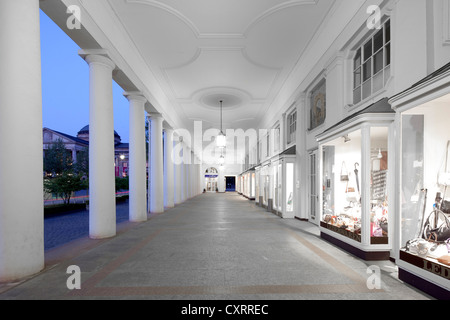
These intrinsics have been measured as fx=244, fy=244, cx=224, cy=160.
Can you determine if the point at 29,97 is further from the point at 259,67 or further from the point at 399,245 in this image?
the point at 259,67

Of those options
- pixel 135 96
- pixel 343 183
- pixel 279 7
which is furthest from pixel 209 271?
pixel 135 96

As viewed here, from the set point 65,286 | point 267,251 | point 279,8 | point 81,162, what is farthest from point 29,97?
point 81,162

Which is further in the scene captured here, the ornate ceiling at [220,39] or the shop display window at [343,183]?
the ornate ceiling at [220,39]

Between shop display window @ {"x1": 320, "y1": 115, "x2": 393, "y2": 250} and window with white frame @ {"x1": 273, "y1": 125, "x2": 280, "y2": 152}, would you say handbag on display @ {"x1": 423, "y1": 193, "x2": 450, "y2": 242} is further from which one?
window with white frame @ {"x1": 273, "y1": 125, "x2": 280, "y2": 152}

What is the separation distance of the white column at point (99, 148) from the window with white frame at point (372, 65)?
6.96m

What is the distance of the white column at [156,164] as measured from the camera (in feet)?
40.4

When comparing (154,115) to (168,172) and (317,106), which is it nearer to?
(168,172)

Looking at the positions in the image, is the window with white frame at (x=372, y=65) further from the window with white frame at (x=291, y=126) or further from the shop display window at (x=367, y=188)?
the window with white frame at (x=291, y=126)

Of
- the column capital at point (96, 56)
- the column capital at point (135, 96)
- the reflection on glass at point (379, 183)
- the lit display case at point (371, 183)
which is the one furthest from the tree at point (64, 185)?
the reflection on glass at point (379, 183)

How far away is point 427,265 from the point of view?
3.43 metres

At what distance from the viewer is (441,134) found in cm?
386

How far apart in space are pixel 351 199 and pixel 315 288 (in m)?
3.15

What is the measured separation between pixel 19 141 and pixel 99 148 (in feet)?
9.03

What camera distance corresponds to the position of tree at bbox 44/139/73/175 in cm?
2766
